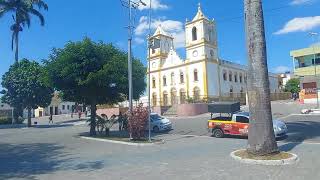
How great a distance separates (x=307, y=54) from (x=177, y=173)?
150 ft

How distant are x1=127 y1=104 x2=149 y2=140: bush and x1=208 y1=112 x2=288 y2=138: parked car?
460 cm

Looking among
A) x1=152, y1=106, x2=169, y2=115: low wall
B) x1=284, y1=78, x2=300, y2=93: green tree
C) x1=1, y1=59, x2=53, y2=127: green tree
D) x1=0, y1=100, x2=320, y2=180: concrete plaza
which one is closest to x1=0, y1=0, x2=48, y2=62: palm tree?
x1=1, y1=59, x2=53, y2=127: green tree

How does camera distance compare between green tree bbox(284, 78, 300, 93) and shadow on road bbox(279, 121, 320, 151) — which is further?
green tree bbox(284, 78, 300, 93)

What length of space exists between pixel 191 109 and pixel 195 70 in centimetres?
1886

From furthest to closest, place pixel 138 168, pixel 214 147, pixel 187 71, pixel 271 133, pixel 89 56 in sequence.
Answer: pixel 187 71 < pixel 89 56 < pixel 214 147 < pixel 271 133 < pixel 138 168

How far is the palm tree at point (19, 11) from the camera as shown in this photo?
43250 millimetres

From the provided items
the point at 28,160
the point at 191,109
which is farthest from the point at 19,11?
the point at 28,160

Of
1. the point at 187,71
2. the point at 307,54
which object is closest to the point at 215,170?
the point at 307,54

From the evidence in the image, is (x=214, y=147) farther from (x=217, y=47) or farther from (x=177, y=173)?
(x=217, y=47)

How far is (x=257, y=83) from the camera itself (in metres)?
13.9

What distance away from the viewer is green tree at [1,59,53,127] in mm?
39188

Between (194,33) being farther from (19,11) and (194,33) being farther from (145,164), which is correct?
(145,164)

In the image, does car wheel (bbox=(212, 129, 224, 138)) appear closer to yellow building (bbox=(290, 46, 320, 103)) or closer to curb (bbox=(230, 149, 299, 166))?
curb (bbox=(230, 149, 299, 166))

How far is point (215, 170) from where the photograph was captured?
1156 centimetres
